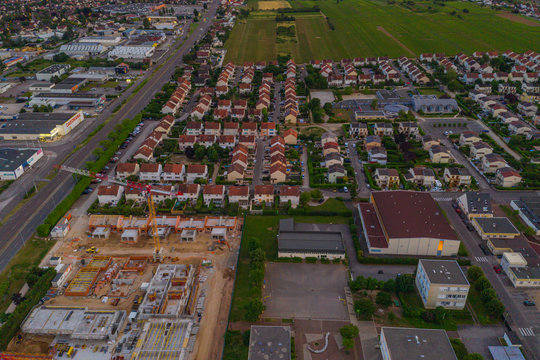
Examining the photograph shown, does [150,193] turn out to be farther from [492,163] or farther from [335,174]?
[492,163]

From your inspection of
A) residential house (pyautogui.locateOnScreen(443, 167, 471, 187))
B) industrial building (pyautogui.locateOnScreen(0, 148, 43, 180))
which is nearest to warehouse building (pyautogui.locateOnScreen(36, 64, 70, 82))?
industrial building (pyautogui.locateOnScreen(0, 148, 43, 180))

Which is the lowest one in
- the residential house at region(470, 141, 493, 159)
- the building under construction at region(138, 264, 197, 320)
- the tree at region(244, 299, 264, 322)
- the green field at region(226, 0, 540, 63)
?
the building under construction at region(138, 264, 197, 320)

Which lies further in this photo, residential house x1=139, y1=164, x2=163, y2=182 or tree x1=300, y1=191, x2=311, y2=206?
residential house x1=139, y1=164, x2=163, y2=182

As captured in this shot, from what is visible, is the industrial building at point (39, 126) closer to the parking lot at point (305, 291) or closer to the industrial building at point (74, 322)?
the industrial building at point (74, 322)

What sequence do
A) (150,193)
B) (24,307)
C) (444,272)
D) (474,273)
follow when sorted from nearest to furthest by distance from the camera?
1. (24,307)
2. (444,272)
3. (474,273)
4. (150,193)

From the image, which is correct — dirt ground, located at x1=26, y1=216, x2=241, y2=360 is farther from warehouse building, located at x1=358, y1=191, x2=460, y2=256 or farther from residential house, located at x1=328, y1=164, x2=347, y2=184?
residential house, located at x1=328, y1=164, x2=347, y2=184

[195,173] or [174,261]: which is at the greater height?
[195,173]

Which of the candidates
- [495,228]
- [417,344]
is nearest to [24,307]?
[417,344]
